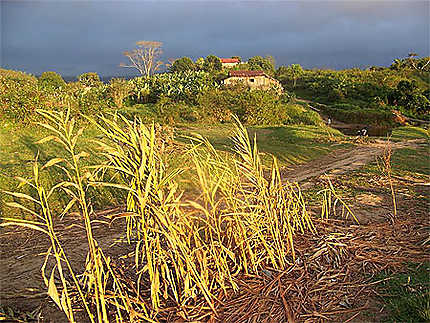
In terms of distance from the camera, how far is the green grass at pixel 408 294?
2115 millimetres

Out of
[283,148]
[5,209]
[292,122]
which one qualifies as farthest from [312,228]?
[292,122]

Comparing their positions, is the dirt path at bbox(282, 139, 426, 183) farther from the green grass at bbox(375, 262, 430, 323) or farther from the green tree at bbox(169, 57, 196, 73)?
the green tree at bbox(169, 57, 196, 73)

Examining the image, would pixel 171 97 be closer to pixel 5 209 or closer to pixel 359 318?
pixel 5 209

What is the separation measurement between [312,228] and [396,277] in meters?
0.86

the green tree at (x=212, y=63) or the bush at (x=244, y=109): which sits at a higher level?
the green tree at (x=212, y=63)

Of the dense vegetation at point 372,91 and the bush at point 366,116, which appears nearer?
the bush at point 366,116

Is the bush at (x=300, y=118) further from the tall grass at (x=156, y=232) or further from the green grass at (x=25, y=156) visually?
the tall grass at (x=156, y=232)

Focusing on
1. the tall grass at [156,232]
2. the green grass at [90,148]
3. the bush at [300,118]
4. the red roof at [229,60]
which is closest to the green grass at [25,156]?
the green grass at [90,148]

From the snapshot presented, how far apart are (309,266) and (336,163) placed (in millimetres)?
5655

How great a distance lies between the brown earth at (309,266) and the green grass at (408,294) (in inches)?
3.6

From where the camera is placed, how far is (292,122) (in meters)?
17.8

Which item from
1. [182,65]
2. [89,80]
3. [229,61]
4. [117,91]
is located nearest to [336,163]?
[117,91]

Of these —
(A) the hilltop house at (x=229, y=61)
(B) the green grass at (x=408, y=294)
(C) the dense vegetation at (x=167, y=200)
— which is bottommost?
(B) the green grass at (x=408, y=294)

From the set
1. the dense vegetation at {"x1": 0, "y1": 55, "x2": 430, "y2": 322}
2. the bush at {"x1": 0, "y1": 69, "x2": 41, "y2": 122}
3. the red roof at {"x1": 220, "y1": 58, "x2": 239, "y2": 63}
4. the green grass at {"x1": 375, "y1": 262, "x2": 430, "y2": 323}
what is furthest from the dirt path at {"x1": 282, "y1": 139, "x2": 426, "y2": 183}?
the red roof at {"x1": 220, "y1": 58, "x2": 239, "y2": 63}
